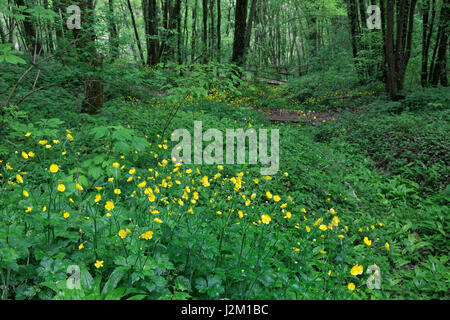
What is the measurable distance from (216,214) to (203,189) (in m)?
0.62

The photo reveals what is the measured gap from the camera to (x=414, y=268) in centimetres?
293

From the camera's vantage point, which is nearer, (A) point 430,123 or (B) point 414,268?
(B) point 414,268

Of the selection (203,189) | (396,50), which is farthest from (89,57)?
(396,50)

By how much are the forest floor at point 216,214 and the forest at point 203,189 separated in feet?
0.06

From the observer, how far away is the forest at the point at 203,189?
1.74m

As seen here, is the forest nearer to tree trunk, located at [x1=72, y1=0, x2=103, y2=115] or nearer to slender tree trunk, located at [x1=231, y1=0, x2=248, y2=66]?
tree trunk, located at [x1=72, y1=0, x2=103, y2=115]

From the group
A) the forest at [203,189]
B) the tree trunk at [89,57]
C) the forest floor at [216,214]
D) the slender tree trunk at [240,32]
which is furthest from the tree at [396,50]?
the tree trunk at [89,57]

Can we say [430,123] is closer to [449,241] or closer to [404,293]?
[449,241]

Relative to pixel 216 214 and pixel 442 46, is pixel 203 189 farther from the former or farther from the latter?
pixel 442 46

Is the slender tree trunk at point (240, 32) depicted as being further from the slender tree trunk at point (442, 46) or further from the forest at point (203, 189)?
the slender tree trunk at point (442, 46)

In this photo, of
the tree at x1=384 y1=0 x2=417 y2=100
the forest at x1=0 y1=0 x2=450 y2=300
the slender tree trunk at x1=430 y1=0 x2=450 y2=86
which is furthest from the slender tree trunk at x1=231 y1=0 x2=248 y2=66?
the slender tree trunk at x1=430 y1=0 x2=450 y2=86

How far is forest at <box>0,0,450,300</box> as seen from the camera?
5.71 feet
